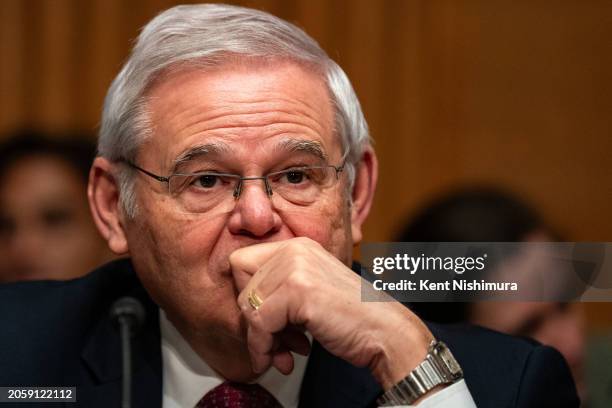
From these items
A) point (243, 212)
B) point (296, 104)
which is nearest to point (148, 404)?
point (243, 212)

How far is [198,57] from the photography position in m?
2.32

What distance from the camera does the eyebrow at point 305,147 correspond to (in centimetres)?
226

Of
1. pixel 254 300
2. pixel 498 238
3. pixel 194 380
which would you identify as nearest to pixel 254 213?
pixel 254 300

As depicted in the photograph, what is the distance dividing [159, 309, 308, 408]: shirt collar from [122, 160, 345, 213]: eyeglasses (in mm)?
419

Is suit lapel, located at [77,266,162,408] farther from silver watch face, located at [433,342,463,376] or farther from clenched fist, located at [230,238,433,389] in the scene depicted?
silver watch face, located at [433,342,463,376]

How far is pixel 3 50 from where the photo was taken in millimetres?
4492

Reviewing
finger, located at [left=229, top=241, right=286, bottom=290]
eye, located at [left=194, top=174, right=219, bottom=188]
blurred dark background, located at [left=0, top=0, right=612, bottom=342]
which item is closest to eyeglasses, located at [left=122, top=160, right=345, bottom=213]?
eye, located at [left=194, top=174, right=219, bottom=188]

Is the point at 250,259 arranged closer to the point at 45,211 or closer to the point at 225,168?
the point at 225,168

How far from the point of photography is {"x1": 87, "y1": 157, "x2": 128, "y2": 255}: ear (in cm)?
250

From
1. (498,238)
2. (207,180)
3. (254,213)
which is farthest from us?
(498,238)

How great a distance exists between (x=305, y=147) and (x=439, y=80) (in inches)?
93.2

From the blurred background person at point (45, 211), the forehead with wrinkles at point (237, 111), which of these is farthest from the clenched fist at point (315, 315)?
the blurred background person at point (45, 211)

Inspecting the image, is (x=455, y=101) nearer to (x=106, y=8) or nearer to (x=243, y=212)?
(x=106, y=8)

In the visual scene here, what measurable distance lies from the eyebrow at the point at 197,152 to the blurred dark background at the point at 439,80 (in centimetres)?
229
